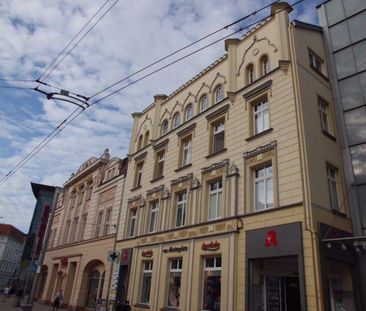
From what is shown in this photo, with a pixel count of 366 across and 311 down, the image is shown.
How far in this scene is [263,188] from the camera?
15.9m

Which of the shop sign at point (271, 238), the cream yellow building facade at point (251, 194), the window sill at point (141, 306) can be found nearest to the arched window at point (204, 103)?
the cream yellow building facade at point (251, 194)

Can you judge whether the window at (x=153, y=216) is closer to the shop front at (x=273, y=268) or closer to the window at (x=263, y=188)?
the window at (x=263, y=188)

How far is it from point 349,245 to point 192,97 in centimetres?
1289

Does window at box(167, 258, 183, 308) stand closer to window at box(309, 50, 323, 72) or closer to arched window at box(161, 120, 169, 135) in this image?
arched window at box(161, 120, 169, 135)

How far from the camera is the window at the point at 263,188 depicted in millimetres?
15445

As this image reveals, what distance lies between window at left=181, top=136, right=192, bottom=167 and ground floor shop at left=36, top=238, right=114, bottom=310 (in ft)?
28.6

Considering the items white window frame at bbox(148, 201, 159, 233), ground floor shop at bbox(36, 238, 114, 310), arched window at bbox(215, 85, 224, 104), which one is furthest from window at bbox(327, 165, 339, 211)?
ground floor shop at bbox(36, 238, 114, 310)

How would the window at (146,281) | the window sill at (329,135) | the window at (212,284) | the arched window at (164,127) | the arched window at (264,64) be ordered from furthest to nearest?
the arched window at (164,127) → the window at (146,281) → the arched window at (264,64) → the window sill at (329,135) → the window at (212,284)

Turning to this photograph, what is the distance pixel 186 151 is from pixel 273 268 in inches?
375

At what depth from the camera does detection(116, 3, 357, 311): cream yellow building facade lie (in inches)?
551

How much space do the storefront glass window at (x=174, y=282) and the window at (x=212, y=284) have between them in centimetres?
200

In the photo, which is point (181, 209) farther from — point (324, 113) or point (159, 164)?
point (324, 113)

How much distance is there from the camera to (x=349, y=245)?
47.7 feet

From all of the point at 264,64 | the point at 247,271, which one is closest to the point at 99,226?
the point at 247,271
